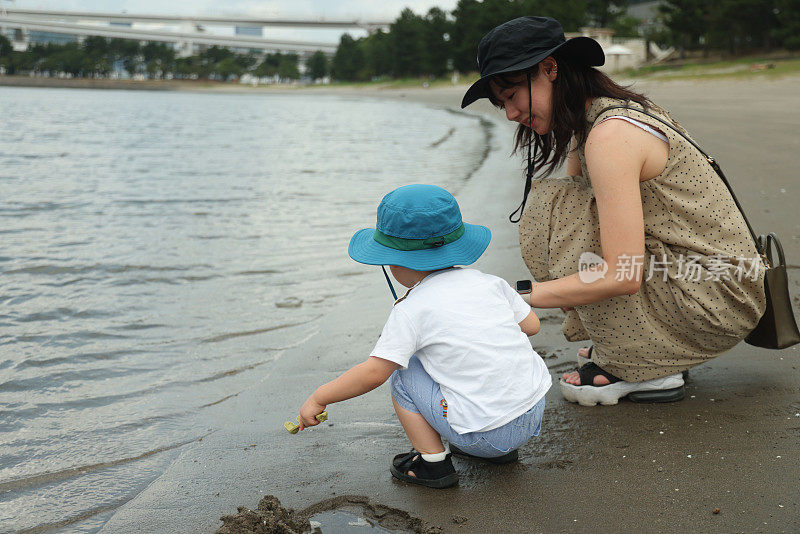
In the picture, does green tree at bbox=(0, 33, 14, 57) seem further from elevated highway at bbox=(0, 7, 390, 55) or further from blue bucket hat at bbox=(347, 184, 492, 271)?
blue bucket hat at bbox=(347, 184, 492, 271)

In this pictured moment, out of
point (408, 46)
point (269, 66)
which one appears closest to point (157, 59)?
point (269, 66)

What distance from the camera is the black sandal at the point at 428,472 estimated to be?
6.03 ft

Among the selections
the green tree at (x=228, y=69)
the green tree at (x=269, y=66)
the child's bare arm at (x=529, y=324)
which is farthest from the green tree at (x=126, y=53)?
the child's bare arm at (x=529, y=324)

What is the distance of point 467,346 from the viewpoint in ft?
5.57

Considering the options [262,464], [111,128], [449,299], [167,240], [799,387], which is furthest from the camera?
[111,128]

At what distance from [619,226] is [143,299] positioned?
2974mm

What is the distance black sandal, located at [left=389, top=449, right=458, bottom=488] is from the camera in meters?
1.84

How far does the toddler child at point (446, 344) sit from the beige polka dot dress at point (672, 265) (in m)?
0.47

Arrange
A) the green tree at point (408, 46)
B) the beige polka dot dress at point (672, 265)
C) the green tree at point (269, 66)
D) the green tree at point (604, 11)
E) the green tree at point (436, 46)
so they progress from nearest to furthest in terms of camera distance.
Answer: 1. the beige polka dot dress at point (672, 265)
2. the green tree at point (604, 11)
3. the green tree at point (436, 46)
4. the green tree at point (408, 46)
5. the green tree at point (269, 66)

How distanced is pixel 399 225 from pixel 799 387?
4.97 feet

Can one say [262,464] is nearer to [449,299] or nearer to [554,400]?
[449,299]

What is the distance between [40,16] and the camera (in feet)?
346

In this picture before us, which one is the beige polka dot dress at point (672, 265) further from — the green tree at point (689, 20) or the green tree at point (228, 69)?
the green tree at point (228, 69)

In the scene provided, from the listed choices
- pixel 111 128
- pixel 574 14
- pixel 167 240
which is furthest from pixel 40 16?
pixel 167 240
